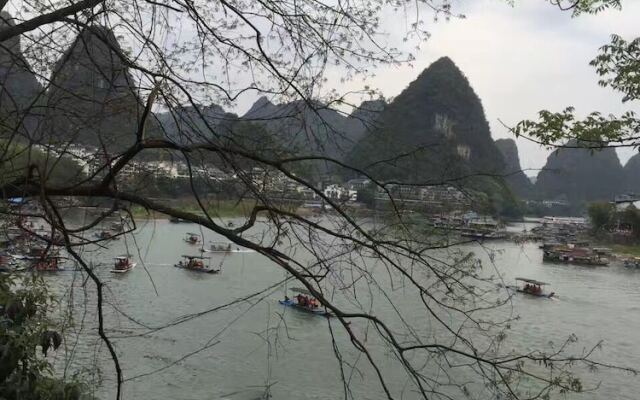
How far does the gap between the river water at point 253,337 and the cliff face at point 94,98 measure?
1.57 feet

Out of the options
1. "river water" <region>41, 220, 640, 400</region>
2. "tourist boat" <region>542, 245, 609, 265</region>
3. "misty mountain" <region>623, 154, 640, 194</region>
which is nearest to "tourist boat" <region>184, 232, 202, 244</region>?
"river water" <region>41, 220, 640, 400</region>

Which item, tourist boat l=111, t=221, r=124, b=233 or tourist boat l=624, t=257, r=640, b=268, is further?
tourist boat l=624, t=257, r=640, b=268

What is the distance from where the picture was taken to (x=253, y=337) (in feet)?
32.0

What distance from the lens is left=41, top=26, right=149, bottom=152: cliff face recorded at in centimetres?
172

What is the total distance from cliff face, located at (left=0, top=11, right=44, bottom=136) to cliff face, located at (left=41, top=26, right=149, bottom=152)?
63 mm

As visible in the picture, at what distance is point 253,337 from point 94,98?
830 cm

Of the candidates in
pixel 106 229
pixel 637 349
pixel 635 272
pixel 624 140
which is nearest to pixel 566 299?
pixel 637 349

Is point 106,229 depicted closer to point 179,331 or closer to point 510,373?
point 510,373

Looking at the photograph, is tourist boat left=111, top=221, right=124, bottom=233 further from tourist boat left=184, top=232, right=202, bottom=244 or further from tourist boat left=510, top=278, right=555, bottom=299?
tourist boat left=184, top=232, right=202, bottom=244

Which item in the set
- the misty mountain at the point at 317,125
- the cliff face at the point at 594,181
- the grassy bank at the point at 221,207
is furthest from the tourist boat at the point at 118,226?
the cliff face at the point at 594,181

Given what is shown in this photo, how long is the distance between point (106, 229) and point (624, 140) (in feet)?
6.84

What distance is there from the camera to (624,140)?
100 inches

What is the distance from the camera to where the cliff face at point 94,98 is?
1.72 m

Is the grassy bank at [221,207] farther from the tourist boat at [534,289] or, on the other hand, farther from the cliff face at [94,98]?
the tourist boat at [534,289]
